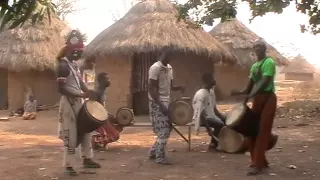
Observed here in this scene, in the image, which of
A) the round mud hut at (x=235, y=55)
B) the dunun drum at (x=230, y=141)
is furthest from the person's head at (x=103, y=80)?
the round mud hut at (x=235, y=55)

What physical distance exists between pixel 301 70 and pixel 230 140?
2770 centimetres

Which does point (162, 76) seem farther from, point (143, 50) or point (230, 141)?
point (143, 50)

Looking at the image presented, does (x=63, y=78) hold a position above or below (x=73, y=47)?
below

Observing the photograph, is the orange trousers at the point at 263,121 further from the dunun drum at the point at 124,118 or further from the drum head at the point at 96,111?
the dunun drum at the point at 124,118

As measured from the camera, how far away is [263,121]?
5953mm

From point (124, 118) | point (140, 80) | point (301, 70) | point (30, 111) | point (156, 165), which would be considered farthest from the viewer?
point (301, 70)

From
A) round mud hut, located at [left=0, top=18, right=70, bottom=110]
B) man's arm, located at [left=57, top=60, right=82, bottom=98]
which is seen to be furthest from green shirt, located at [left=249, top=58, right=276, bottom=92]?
round mud hut, located at [left=0, top=18, right=70, bottom=110]

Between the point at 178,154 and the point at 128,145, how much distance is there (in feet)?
5.16

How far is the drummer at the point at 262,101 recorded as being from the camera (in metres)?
5.94

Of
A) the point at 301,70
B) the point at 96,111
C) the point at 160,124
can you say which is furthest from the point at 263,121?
the point at 301,70

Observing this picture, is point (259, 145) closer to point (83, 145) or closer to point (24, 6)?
point (83, 145)

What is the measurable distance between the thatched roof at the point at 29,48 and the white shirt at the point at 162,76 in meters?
11.3

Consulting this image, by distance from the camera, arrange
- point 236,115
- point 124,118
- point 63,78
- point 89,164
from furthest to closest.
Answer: point 124,118 < point 89,164 < point 236,115 < point 63,78

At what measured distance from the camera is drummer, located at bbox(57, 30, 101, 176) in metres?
5.87
